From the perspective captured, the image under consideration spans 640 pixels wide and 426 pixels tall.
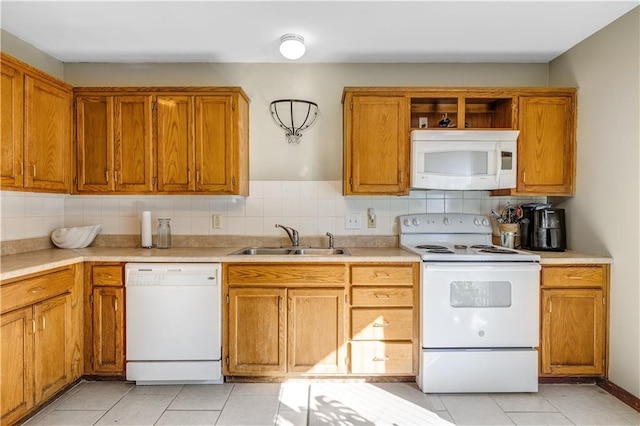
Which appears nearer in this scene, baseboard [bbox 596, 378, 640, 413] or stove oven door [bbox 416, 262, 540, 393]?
baseboard [bbox 596, 378, 640, 413]

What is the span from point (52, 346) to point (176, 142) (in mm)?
1505

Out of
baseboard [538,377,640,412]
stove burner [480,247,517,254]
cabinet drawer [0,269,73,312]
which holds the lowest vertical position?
baseboard [538,377,640,412]

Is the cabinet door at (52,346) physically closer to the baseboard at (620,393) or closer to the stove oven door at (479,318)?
the stove oven door at (479,318)

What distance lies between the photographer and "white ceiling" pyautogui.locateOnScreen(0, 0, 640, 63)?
232cm

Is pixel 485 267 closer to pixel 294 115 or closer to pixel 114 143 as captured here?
pixel 294 115

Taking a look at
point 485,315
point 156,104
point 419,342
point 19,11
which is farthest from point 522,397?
point 19,11

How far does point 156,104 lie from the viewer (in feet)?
9.27

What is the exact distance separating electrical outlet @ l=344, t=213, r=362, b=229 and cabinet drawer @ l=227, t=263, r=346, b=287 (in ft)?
2.20

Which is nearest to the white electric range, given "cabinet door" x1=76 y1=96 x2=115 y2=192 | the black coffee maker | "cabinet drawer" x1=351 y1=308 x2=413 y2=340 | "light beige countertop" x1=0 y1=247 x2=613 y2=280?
"cabinet drawer" x1=351 y1=308 x2=413 y2=340

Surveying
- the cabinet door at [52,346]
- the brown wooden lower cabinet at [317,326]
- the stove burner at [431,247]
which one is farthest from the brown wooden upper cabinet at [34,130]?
the stove burner at [431,247]

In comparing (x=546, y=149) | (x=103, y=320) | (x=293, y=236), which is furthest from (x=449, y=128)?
(x=103, y=320)

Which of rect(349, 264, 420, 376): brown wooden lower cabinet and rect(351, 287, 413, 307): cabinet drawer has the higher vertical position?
rect(351, 287, 413, 307): cabinet drawer

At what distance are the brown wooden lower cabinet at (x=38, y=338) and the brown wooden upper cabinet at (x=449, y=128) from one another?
6.43ft

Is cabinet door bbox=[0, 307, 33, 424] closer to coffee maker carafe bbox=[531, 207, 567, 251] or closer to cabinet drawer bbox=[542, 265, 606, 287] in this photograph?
cabinet drawer bbox=[542, 265, 606, 287]
